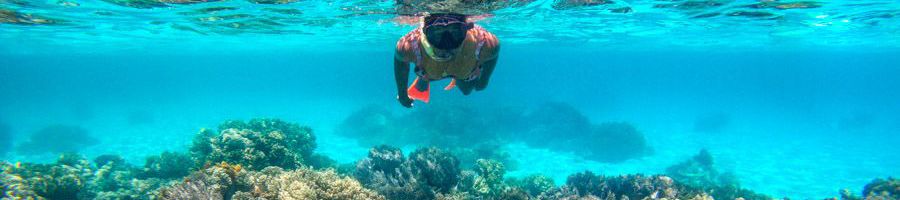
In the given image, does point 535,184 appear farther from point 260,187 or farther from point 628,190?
point 260,187

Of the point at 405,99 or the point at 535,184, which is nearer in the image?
the point at 405,99

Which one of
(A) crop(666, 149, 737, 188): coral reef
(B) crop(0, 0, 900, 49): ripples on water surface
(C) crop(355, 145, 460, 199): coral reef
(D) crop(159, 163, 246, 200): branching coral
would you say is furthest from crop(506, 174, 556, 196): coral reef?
(D) crop(159, 163, 246, 200): branching coral

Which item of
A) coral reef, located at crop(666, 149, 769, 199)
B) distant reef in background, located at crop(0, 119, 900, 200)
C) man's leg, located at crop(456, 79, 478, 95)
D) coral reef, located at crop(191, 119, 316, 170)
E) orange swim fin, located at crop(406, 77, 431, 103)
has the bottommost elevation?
coral reef, located at crop(666, 149, 769, 199)

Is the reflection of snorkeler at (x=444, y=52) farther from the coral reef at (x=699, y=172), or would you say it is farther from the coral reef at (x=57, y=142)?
the coral reef at (x=57, y=142)

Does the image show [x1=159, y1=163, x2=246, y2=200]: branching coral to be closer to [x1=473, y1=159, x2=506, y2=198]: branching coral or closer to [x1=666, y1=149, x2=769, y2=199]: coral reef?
[x1=473, y1=159, x2=506, y2=198]: branching coral

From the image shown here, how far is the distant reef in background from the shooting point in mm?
6703

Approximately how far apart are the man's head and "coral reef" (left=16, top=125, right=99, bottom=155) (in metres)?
33.4

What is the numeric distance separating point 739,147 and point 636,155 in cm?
1270

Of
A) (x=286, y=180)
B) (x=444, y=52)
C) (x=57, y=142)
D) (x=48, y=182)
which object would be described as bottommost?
(x=48, y=182)

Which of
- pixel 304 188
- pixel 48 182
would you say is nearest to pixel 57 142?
pixel 48 182

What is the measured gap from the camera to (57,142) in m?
29.5

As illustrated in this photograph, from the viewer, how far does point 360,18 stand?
1997 cm

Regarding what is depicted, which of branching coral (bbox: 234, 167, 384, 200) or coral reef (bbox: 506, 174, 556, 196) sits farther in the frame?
coral reef (bbox: 506, 174, 556, 196)

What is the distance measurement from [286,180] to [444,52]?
3.89m
